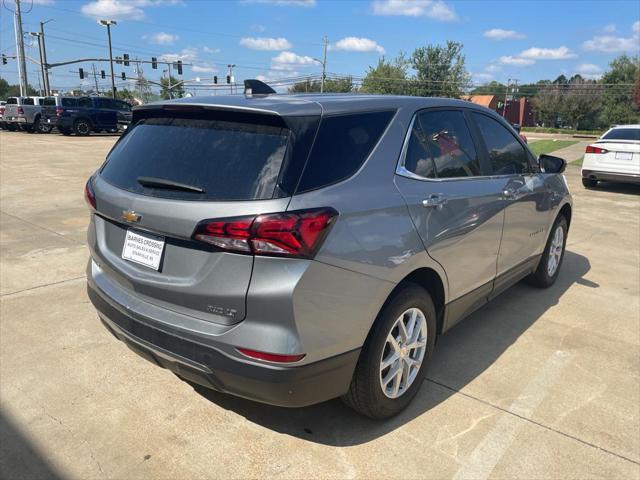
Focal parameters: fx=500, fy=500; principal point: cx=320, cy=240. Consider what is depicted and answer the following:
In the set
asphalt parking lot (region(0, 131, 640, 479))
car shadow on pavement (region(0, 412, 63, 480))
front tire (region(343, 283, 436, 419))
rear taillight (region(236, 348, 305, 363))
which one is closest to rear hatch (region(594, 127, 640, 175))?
asphalt parking lot (region(0, 131, 640, 479))

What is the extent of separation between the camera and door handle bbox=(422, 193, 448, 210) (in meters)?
2.74

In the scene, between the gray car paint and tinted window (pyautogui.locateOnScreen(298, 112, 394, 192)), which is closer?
the gray car paint

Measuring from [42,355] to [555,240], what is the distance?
14.9 feet

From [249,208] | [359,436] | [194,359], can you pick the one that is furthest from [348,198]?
[359,436]

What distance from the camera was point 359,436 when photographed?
8.77 ft

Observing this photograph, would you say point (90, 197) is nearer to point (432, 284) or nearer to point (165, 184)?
point (165, 184)

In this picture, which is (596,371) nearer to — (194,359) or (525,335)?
(525,335)

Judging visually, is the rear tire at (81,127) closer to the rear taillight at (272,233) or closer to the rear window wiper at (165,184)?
the rear window wiper at (165,184)

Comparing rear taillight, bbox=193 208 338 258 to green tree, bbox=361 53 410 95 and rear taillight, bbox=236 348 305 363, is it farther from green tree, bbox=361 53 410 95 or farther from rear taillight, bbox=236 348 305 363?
green tree, bbox=361 53 410 95

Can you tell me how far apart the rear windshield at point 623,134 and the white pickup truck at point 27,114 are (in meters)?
25.3

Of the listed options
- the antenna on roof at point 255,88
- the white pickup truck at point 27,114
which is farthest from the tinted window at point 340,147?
the white pickup truck at point 27,114

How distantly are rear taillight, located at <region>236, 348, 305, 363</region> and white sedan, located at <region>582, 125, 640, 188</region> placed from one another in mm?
11471

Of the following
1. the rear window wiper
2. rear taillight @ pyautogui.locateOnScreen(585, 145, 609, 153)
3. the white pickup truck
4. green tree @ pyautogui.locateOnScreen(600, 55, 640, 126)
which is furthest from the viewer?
green tree @ pyautogui.locateOnScreen(600, 55, 640, 126)

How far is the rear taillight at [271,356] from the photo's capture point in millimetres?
2096
